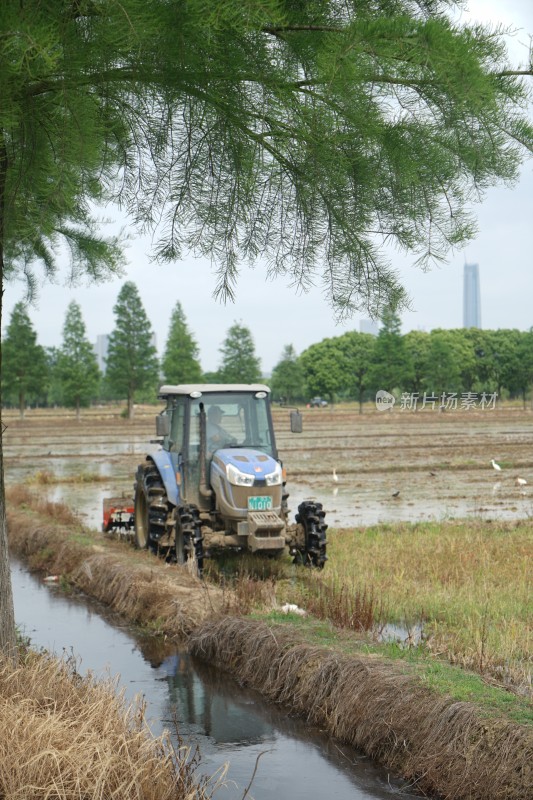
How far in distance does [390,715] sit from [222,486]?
618 cm

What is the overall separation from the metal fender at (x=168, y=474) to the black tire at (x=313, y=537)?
196 centimetres

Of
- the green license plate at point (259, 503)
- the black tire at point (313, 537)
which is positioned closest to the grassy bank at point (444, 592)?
the black tire at point (313, 537)

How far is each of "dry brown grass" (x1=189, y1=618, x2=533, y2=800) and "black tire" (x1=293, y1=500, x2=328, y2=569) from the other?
361 cm

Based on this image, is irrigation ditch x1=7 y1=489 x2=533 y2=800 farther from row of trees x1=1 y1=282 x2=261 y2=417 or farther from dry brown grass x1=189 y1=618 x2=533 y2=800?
row of trees x1=1 y1=282 x2=261 y2=417

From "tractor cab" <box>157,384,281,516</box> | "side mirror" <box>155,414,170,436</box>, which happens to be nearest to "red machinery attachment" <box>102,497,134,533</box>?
"tractor cab" <box>157,384,281,516</box>

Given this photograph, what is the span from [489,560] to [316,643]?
17.3ft

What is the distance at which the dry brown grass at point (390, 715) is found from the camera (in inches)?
237

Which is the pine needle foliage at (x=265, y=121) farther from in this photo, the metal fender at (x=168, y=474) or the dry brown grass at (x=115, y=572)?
the metal fender at (x=168, y=474)

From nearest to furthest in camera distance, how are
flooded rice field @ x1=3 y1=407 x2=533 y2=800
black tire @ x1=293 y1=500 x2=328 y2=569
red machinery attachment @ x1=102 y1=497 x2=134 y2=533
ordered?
flooded rice field @ x1=3 y1=407 x2=533 y2=800 → black tire @ x1=293 y1=500 x2=328 y2=569 → red machinery attachment @ x1=102 y1=497 x2=134 y2=533

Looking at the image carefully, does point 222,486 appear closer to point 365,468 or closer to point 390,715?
point 390,715

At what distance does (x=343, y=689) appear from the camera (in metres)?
A: 7.58

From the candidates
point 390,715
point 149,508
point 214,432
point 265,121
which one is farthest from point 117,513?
point 265,121

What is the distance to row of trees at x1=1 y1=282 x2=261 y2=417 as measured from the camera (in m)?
78.4

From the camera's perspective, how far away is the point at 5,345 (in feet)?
250
